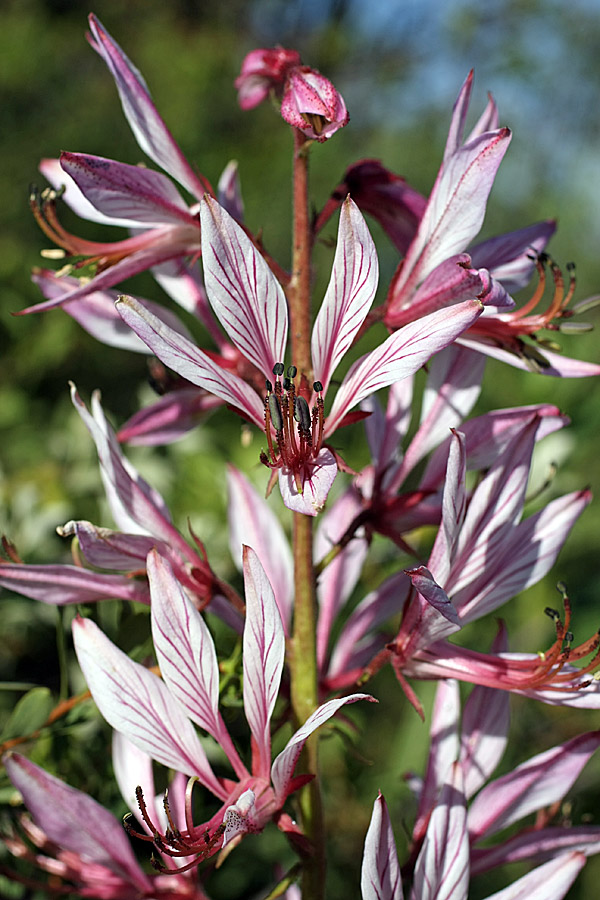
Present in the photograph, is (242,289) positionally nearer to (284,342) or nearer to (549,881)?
(284,342)

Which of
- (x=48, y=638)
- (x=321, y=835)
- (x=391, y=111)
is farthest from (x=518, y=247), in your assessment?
(x=391, y=111)

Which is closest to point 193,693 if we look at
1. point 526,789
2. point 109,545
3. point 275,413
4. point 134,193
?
point 109,545

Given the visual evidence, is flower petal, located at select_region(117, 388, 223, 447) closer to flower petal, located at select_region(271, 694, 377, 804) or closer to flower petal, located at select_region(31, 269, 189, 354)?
flower petal, located at select_region(31, 269, 189, 354)

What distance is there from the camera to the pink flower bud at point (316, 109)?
29.1 inches

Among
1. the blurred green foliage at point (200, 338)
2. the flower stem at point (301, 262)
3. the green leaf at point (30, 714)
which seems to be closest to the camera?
the flower stem at point (301, 262)

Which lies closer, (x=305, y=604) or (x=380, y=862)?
(x=380, y=862)

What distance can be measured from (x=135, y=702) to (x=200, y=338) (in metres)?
1.71

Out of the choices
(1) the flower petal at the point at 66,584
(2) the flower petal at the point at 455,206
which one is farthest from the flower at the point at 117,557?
(2) the flower petal at the point at 455,206

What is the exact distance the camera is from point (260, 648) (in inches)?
28.0

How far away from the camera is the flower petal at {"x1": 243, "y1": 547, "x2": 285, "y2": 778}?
0.69 metres

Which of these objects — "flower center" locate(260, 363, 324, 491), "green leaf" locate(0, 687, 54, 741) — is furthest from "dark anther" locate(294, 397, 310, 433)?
"green leaf" locate(0, 687, 54, 741)

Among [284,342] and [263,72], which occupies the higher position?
[263,72]

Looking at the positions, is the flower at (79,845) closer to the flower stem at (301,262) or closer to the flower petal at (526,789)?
the flower petal at (526,789)

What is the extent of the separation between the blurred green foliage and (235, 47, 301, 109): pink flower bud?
136mm
